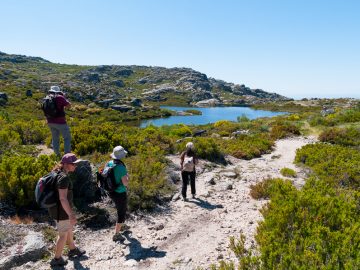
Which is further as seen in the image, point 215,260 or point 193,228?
point 193,228

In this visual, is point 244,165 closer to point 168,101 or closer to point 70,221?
point 70,221

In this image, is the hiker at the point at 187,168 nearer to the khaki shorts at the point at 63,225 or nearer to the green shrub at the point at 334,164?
the khaki shorts at the point at 63,225

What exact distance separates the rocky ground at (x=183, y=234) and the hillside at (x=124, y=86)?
221ft

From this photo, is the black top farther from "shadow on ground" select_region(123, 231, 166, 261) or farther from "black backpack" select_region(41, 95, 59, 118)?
"black backpack" select_region(41, 95, 59, 118)

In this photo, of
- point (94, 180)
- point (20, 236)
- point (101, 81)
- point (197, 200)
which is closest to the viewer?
point (20, 236)

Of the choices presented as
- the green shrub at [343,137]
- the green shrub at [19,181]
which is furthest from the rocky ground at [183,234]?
the green shrub at [343,137]

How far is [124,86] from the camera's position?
15700 centimetres

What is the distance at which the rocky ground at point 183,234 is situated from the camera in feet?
19.1

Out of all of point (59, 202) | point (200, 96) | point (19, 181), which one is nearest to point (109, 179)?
point (59, 202)

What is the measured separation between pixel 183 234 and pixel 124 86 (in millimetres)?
154962

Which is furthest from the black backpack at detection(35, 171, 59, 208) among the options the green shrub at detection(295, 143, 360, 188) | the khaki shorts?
the green shrub at detection(295, 143, 360, 188)

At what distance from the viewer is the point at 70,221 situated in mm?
5348

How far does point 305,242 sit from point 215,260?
185cm

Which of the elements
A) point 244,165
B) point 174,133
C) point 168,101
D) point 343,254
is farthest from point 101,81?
point 343,254
